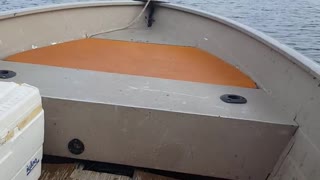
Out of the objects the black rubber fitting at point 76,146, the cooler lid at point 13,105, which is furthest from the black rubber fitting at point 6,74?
the cooler lid at point 13,105

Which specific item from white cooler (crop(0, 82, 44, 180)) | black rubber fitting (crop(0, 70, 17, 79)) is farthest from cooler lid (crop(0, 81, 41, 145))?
black rubber fitting (crop(0, 70, 17, 79))

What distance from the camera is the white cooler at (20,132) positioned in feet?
3.34

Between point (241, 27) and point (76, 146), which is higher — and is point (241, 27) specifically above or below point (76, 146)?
above

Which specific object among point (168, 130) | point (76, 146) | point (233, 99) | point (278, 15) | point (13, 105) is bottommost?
point (278, 15)

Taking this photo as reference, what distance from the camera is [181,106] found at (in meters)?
1.60

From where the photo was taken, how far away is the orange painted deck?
2086 mm

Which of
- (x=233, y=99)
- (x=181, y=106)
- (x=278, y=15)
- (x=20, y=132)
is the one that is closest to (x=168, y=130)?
(x=181, y=106)

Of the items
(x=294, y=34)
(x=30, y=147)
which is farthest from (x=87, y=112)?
(x=294, y=34)

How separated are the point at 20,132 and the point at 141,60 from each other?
4.39ft

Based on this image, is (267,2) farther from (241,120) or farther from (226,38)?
(241,120)

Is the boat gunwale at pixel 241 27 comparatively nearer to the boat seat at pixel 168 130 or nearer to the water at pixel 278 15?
the boat seat at pixel 168 130

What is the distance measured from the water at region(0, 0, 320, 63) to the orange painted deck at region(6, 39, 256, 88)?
21.4ft

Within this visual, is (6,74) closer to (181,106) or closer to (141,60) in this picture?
(141,60)

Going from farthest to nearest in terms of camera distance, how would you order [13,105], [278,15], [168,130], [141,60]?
[278,15] → [141,60] → [168,130] → [13,105]
